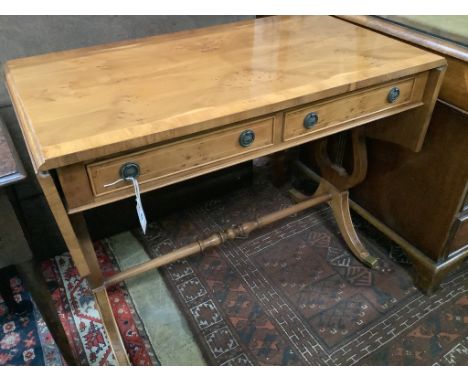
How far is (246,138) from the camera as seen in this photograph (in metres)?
1.00

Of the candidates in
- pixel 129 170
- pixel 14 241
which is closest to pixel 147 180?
pixel 129 170

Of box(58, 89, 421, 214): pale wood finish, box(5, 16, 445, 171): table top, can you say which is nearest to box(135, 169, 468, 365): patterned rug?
box(58, 89, 421, 214): pale wood finish

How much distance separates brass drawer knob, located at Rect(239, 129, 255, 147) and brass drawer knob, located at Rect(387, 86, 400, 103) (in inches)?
17.4

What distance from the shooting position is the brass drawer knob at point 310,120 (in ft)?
3.49

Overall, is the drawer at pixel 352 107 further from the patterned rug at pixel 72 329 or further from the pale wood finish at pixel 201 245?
the patterned rug at pixel 72 329

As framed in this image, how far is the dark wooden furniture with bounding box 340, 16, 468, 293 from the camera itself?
124cm

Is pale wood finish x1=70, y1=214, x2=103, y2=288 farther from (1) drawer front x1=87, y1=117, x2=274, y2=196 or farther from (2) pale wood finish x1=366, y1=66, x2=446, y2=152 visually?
(2) pale wood finish x1=366, y1=66, x2=446, y2=152

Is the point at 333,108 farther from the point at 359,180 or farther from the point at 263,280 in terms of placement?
the point at 263,280

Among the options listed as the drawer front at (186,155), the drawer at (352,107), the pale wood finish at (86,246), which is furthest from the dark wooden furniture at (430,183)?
the pale wood finish at (86,246)

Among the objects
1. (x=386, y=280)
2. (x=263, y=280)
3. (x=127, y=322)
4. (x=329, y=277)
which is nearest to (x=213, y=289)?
(x=263, y=280)

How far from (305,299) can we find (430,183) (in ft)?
2.01

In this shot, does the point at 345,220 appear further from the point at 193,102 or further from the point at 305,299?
the point at 193,102

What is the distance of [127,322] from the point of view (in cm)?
150

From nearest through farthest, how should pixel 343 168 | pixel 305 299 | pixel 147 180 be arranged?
pixel 147 180 → pixel 305 299 → pixel 343 168
